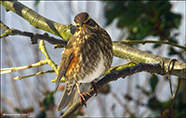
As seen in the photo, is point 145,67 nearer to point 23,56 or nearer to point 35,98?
point 35,98

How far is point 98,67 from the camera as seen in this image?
1307mm

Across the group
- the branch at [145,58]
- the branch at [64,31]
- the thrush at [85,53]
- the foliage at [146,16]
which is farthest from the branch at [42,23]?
the foliage at [146,16]

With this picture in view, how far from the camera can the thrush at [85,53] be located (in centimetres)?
129

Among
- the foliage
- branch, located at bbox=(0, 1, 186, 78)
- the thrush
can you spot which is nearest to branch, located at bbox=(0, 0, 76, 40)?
branch, located at bbox=(0, 1, 186, 78)

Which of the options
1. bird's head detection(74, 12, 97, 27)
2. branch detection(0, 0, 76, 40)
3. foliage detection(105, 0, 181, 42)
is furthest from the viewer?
foliage detection(105, 0, 181, 42)

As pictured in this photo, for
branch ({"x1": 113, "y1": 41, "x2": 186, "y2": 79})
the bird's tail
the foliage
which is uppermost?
the foliage

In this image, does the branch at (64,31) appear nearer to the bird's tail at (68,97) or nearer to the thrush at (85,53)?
the thrush at (85,53)

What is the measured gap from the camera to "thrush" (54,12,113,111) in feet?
4.25

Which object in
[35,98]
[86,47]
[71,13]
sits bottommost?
[35,98]

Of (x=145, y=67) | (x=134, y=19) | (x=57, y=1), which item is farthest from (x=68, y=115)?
(x=57, y=1)

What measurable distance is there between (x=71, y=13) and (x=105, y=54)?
80.0 inches

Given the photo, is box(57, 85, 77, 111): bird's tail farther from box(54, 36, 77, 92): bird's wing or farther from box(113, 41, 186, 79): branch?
box(113, 41, 186, 79): branch

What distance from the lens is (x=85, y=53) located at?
1.28 meters

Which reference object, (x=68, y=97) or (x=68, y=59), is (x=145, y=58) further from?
(x=68, y=97)
